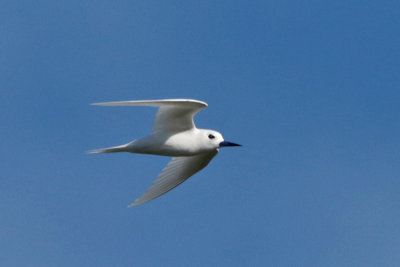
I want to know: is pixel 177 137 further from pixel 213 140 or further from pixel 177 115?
pixel 213 140

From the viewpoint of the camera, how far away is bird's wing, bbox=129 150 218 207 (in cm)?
1938

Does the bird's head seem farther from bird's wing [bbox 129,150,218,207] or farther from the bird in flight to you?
bird's wing [bbox 129,150,218,207]

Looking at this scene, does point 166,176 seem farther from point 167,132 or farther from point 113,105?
point 113,105

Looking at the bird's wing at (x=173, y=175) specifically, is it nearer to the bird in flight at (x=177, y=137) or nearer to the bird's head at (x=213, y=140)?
the bird in flight at (x=177, y=137)

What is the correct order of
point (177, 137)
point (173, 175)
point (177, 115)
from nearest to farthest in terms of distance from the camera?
point (177, 115)
point (177, 137)
point (173, 175)

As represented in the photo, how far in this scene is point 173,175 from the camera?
19516mm

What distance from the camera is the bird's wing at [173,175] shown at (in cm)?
1938

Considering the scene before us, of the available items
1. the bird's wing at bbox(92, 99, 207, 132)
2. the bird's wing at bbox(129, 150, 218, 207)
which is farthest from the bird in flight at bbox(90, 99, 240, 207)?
the bird's wing at bbox(129, 150, 218, 207)

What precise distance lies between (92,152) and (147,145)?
122 centimetres

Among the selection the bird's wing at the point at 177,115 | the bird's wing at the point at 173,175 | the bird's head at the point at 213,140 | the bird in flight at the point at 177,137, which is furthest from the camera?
the bird's wing at the point at 173,175

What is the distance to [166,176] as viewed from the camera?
64.0 ft

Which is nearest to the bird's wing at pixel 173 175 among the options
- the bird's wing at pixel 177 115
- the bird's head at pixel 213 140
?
the bird's head at pixel 213 140

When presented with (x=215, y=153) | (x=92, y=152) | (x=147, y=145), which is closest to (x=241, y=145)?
Result: (x=215, y=153)

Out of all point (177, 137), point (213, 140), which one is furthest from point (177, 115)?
point (213, 140)
